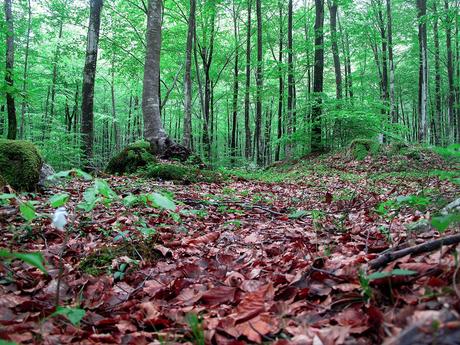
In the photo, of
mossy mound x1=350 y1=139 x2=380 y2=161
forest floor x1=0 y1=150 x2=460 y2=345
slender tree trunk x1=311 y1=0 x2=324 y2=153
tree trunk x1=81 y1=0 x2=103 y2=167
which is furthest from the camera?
slender tree trunk x1=311 y1=0 x2=324 y2=153

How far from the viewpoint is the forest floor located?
1.27 meters

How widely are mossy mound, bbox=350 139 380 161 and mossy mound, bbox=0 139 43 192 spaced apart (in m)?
9.06

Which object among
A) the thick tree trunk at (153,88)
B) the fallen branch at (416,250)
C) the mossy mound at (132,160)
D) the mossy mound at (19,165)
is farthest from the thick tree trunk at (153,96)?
the fallen branch at (416,250)

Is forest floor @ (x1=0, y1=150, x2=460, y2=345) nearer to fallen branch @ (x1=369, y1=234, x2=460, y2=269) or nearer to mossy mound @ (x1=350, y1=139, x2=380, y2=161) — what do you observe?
fallen branch @ (x1=369, y1=234, x2=460, y2=269)

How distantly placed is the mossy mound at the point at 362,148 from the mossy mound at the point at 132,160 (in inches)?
257

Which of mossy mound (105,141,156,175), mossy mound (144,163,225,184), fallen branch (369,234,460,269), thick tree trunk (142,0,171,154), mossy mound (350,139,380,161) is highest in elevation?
thick tree trunk (142,0,171,154)

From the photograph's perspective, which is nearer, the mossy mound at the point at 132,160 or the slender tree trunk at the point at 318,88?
the mossy mound at the point at 132,160

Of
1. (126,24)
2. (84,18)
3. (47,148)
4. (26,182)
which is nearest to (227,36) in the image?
(126,24)

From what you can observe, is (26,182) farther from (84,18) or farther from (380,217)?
(84,18)

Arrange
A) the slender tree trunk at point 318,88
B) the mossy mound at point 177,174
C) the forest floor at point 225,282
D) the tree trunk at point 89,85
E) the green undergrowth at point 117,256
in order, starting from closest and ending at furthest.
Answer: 1. the forest floor at point 225,282
2. the green undergrowth at point 117,256
3. the mossy mound at point 177,174
4. the tree trunk at point 89,85
5. the slender tree trunk at point 318,88

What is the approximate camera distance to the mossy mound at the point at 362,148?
10531mm

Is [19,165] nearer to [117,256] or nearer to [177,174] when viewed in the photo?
[117,256]

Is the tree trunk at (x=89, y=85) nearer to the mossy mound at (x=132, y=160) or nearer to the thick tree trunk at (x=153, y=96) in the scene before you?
the mossy mound at (x=132, y=160)

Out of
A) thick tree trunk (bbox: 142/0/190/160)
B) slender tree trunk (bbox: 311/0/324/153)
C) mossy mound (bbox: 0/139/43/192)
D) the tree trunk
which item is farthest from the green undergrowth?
slender tree trunk (bbox: 311/0/324/153)
